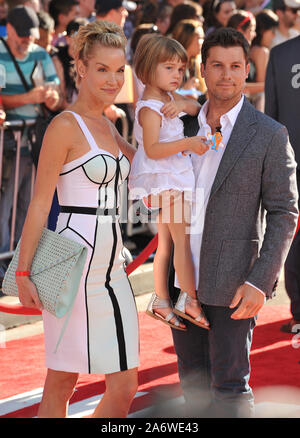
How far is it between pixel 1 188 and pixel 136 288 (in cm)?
141

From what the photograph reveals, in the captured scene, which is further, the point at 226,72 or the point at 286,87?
the point at 286,87

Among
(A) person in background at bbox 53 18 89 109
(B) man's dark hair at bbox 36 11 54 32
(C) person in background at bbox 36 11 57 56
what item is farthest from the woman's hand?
(B) man's dark hair at bbox 36 11 54 32

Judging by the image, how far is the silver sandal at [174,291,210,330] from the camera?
→ 3.85m

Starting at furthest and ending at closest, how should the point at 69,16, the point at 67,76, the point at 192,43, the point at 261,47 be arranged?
the point at 261,47 < the point at 69,16 < the point at 67,76 < the point at 192,43

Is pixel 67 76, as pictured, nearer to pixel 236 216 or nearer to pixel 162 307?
pixel 162 307

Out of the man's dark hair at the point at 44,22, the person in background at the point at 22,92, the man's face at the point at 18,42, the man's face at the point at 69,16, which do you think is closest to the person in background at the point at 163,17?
the man's face at the point at 69,16

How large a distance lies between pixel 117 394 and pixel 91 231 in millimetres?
661

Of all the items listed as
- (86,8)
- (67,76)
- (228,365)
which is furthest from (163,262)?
(86,8)

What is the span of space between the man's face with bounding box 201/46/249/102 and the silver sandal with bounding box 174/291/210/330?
88 centimetres

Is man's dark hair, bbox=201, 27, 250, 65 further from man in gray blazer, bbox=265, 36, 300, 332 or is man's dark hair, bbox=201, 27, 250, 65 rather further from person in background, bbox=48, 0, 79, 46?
person in background, bbox=48, 0, 79, 46

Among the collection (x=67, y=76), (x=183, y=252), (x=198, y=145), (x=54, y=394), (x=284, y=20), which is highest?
(x=284, y=20)

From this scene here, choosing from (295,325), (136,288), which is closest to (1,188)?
(136,288)

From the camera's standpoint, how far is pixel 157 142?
156 inches

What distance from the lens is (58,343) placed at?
3.63 metres
